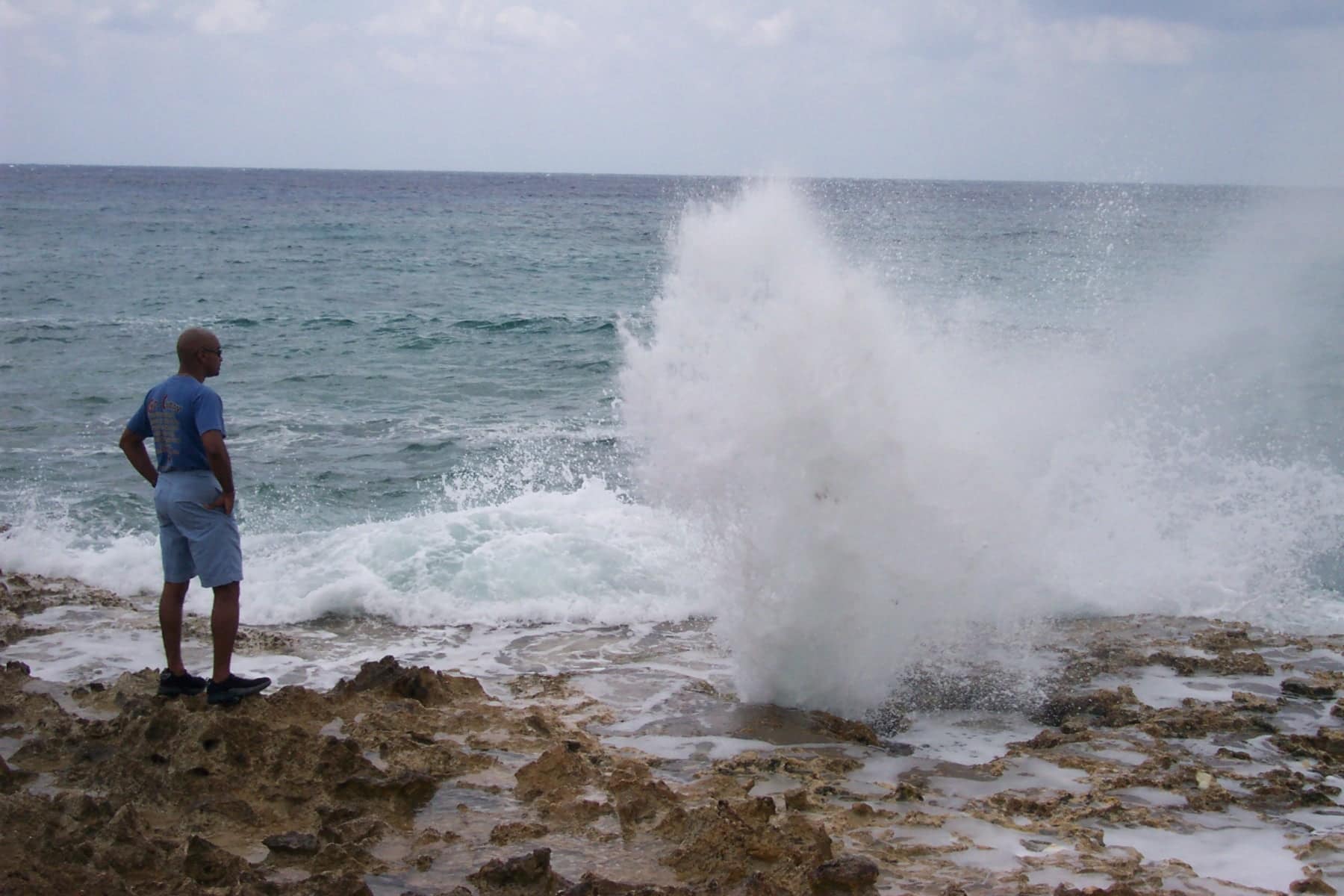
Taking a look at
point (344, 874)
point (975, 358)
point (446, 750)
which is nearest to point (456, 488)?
point (975, 358)

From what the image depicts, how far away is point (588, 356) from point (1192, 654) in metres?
12.1

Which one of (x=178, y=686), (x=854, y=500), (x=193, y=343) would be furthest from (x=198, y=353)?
(x=854, y=500)

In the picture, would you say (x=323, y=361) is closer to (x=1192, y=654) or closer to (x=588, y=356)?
(x=588, y=356)

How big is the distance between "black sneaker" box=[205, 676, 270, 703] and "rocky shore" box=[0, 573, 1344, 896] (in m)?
0.11

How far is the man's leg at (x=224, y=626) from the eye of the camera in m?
4.85

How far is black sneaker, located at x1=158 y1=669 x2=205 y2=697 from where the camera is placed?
4.93 m

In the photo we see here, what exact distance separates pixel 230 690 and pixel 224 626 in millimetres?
295

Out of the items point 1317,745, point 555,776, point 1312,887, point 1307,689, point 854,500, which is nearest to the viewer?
point 1312,887

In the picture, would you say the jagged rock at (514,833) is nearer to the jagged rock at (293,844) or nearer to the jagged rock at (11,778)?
the jagged rock at (293,844)

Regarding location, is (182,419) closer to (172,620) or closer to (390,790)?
(172,620)

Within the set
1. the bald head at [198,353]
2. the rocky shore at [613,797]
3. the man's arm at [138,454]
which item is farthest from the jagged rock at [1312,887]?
the man's arm at [138,454]

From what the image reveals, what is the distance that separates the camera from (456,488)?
10391mm

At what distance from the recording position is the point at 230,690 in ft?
16.1

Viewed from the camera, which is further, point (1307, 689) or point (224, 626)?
point (1307, 689)
